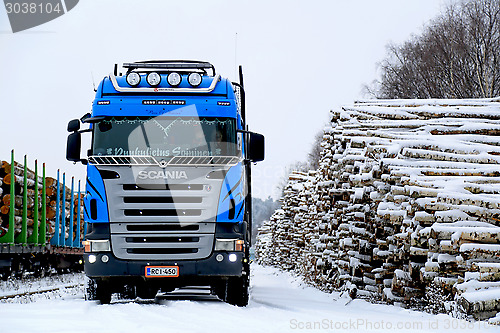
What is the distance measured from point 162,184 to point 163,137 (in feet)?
2.68

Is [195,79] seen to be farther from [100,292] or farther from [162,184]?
[100,292]

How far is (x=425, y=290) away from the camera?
10.5 meters

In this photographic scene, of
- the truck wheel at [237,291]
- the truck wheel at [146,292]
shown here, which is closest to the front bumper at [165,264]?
the truck wheel at [237,291]

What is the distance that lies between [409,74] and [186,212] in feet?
109

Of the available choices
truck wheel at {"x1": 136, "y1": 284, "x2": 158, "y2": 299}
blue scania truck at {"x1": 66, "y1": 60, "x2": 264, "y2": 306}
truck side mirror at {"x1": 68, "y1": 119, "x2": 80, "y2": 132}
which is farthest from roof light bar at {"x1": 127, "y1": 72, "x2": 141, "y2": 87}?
truck wheel at {"x1": 136, "y1": 284, "x2": 158, "y2": 299}

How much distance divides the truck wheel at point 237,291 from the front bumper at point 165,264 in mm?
871

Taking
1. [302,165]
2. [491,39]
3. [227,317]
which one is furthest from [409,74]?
[302,165]

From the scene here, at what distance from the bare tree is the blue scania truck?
2555cm

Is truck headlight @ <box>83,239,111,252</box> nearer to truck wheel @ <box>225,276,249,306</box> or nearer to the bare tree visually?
truck wheel @ <box>225,276,249,306</box>

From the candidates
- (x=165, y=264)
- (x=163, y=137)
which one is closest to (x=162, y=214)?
(x=165, y=264)

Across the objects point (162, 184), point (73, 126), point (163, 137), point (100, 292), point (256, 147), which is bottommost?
point (100, 292)

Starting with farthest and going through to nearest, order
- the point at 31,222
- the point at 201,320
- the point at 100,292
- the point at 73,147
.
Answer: the point at 31,222 < the point at 100,292 < the point at 73,147 < the point at 201,320

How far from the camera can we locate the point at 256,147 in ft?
36.2

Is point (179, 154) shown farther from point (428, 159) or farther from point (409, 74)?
point (409, 74)
